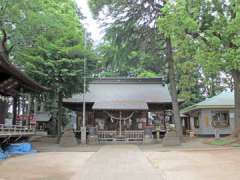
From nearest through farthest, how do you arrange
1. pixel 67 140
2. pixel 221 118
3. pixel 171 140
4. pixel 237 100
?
pixel 237 100, pixel 171 140, pixel 67 140, pixel 221 118

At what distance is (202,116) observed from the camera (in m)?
30.5

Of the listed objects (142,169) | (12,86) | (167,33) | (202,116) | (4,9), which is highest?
(4,9)

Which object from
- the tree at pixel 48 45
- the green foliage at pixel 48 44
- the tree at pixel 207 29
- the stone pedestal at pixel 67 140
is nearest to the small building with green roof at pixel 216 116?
the tree at pixel 207 29

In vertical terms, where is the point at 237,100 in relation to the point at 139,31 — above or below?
below

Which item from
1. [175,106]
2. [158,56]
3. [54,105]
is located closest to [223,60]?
[175,106]

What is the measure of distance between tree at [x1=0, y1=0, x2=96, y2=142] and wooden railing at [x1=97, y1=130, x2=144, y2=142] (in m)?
4.32

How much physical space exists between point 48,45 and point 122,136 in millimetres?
9503

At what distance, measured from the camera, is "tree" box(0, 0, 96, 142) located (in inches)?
845

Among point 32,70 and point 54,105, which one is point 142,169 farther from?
point 54,105

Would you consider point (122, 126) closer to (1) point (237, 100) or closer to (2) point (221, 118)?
(2) point (221, 118)

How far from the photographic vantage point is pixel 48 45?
2350 centimetres

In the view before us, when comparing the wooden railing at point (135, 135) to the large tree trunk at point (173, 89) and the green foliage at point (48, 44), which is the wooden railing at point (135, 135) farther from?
the green foliage at point (48, 44)

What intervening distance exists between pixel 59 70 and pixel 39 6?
4.75 m

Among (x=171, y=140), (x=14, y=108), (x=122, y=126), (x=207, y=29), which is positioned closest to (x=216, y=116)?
(x=122, y=126)
